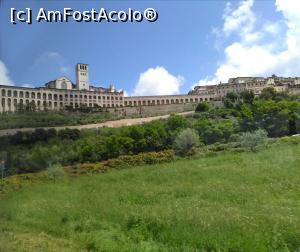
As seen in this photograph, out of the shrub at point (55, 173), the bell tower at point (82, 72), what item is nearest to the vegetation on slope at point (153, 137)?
the shrub at point (55, 173)

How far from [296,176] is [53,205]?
7801mm

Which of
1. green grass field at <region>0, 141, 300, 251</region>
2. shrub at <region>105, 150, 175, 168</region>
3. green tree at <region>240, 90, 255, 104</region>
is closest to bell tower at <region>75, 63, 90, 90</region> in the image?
green grass field at <region>0, 141, 300, 251</region>

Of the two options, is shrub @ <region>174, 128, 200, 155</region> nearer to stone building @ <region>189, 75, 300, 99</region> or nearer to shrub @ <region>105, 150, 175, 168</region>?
shrub @ <region>105, 150, 175, 168</region>

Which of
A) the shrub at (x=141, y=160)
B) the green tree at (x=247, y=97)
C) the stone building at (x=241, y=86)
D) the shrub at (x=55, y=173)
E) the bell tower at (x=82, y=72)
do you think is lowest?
the shrub at (x=55, y=173)

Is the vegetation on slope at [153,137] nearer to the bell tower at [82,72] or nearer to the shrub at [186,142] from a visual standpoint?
the shrub at [186,142]

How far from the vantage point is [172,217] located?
376 inches

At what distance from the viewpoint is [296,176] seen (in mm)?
15250

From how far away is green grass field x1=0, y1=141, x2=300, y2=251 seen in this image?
7.80 meters

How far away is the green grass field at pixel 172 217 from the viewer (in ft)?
25.6

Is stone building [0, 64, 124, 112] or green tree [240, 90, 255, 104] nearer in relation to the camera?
stone building [0, 64, 124, 112]

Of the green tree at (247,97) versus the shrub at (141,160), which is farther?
the green tree at (247,97)

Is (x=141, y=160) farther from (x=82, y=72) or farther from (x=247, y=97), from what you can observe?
(x=247, y=97)

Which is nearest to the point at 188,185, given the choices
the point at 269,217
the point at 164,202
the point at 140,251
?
the point at 164,202

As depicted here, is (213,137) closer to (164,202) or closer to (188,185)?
(188,185)
